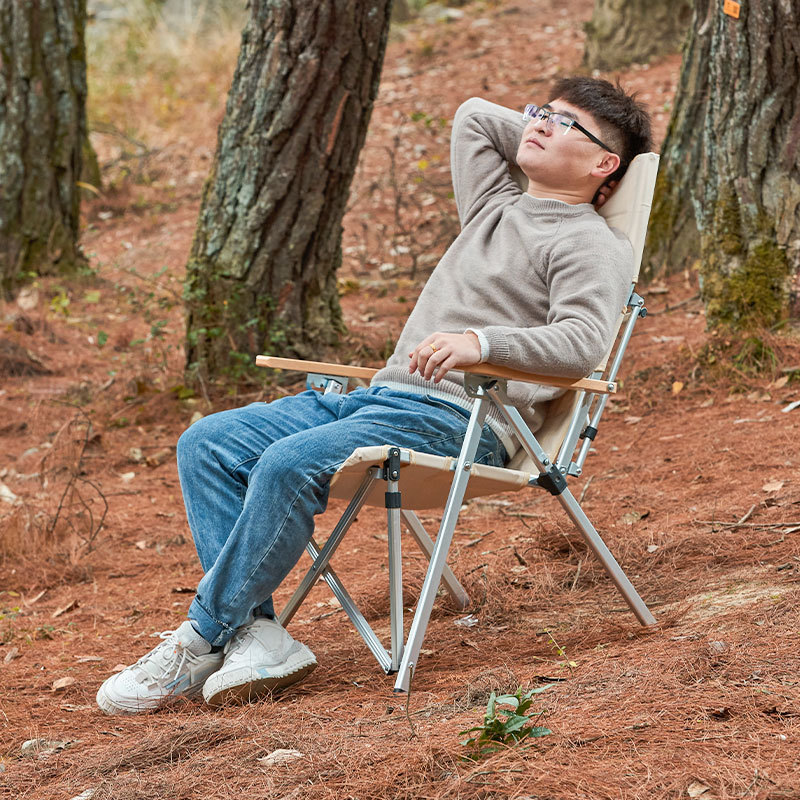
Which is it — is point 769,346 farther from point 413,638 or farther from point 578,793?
point 578,793

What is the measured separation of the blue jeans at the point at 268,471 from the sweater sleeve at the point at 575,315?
0.34m

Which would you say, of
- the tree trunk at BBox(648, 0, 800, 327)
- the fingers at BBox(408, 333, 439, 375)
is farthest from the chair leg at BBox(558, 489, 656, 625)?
the tree trunk at BBox(648, 0, 800, 327)

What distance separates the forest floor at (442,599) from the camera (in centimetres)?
187

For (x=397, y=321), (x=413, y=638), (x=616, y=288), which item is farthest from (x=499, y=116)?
(x=397, y=321)

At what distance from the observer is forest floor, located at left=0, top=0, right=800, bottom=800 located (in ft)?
6.14

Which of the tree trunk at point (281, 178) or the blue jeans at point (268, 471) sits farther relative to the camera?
the tree trunk at point (281, 178)

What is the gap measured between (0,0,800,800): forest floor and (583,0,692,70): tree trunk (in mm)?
3810

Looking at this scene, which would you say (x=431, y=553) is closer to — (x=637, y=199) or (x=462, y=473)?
(x=462, y=473)

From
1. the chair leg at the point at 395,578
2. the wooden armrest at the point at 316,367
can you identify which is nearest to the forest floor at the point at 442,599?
the chair leg at the point at 395,578

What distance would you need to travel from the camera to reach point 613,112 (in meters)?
2.97

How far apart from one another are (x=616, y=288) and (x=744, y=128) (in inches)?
86.6

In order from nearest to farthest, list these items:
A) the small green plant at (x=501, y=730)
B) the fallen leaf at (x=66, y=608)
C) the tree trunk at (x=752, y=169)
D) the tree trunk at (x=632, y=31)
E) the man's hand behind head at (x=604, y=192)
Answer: the small green plant at (x=501, y=730), the man's hand behind head at (x=604, y=192), the fallen leaf at (x=66, y=608), the tree trunk at (x=752, y=169), the tree trunk at (x=632, y=31)

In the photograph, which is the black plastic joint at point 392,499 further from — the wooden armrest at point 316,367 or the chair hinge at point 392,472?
the wooden armrest at point 316,367

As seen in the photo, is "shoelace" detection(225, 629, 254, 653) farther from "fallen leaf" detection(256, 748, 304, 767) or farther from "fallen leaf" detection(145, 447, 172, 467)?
"fallen leaf" detection(145, 447, 172, 467)
